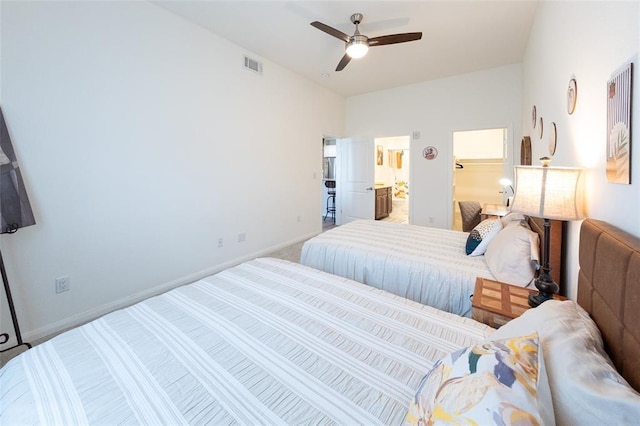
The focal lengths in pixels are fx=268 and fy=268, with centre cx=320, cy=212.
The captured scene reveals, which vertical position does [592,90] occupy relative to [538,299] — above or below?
above

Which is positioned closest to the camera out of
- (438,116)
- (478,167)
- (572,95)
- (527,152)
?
(572,95)

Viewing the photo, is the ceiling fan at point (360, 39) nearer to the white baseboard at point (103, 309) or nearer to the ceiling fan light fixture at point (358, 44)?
the ceiling fan light fixture at point (358, 44)

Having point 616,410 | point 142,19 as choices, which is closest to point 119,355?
point 616,410

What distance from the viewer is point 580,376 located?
24.5 inches

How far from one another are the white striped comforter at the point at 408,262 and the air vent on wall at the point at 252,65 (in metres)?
2.61

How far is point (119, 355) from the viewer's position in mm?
1045

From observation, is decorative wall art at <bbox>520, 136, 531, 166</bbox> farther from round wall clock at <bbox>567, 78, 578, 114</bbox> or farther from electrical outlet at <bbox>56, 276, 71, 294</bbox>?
electrical outlet at <bbox>56, 276, 71, 294</bbox>

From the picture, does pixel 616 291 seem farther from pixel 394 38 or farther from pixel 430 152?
pixel 430 152

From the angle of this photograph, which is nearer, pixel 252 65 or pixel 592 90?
pixel 592 90

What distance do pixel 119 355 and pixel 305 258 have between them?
5.82ft

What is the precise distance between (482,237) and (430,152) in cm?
331

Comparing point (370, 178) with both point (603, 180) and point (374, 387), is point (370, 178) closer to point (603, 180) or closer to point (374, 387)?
point (603, 180)

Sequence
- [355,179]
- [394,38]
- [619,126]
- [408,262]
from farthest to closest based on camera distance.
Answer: [355,179] → [394,38] → [408,262] → [619,126]

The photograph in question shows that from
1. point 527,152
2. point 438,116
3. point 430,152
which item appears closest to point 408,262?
point 527,152
